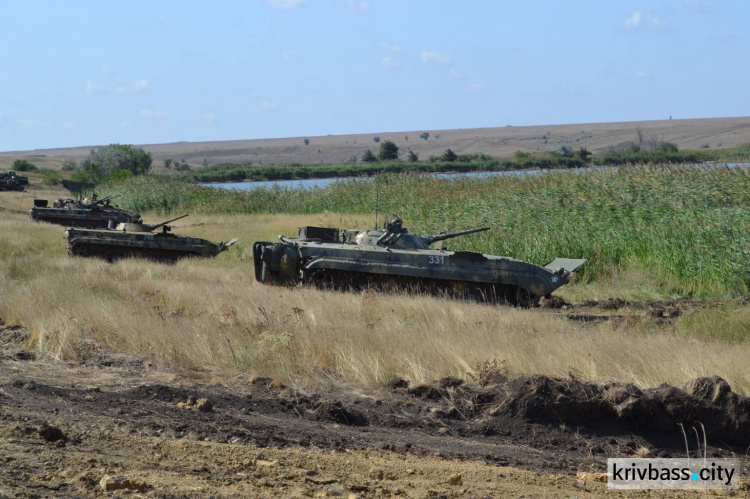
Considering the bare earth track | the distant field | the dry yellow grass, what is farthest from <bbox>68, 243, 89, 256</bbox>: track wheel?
the distant field

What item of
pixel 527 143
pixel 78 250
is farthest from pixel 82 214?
pixel 527 143

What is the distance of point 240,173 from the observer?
234ft

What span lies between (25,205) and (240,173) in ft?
108

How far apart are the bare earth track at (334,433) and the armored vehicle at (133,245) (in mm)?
12146

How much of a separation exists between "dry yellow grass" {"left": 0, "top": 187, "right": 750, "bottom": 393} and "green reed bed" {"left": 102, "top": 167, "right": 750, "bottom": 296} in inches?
140

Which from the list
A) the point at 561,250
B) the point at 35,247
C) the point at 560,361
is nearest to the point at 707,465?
the point at 560,361

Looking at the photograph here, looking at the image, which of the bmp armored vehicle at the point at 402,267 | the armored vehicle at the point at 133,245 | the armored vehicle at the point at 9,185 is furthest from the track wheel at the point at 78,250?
the armored vehicle at the point at 9,185

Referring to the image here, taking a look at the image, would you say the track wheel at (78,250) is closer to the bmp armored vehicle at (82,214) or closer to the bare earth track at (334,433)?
the bmp armored vehicle at (82,214)

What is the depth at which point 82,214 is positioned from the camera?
28500 mm

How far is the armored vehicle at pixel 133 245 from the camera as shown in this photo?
2008 centimetres

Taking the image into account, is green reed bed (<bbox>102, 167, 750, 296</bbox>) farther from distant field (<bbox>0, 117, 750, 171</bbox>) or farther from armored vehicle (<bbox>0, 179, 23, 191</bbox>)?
distant field (<bbox>0, 117, 750, 171</bbox>)

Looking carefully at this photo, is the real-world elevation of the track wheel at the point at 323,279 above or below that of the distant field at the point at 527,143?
below

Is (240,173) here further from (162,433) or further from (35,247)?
(162,433)

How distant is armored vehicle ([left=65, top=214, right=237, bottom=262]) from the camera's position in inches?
790
